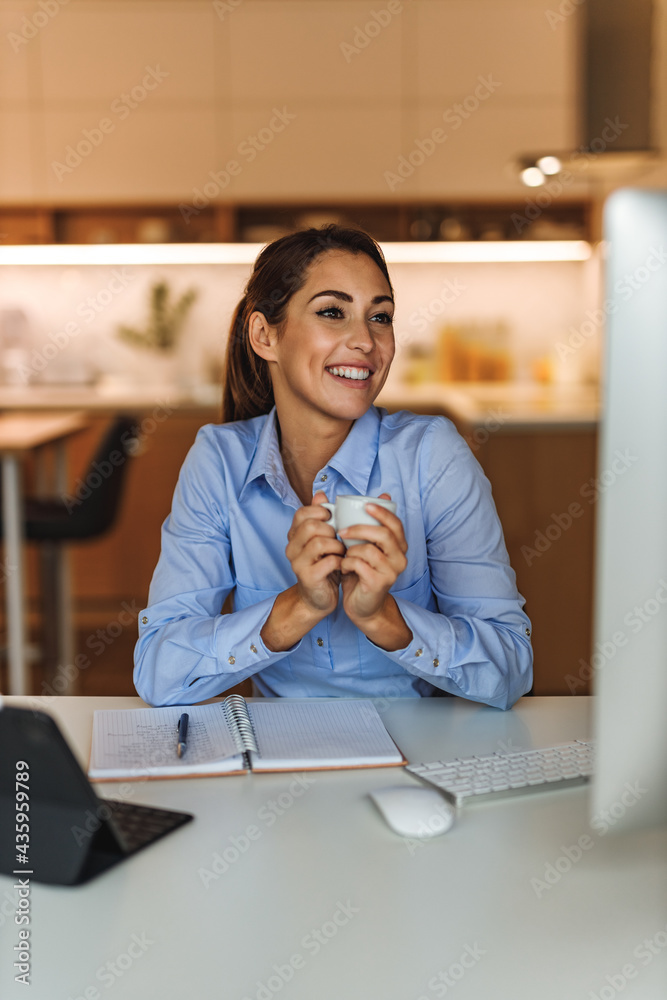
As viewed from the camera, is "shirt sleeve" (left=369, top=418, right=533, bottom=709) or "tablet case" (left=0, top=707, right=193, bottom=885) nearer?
"tablet case" (left=0, top=707, right=193, bottom=885)

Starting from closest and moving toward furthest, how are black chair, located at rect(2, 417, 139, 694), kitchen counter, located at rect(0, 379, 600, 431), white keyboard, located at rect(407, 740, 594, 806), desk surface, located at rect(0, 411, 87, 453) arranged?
white keyboard, located at rect(407, 740, 594, 806) → desk surface, located at rect(0, 411, 87, 453) → black chair, located at rect(2, 417, 139, 694) → kitchen counter, located at rect(0, 379, 600, 431)

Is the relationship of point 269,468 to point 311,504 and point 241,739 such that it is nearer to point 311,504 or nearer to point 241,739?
point 311,504

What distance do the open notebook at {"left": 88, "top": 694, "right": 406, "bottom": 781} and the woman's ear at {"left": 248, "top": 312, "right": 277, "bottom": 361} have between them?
61 cm

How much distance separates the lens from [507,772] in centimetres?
99

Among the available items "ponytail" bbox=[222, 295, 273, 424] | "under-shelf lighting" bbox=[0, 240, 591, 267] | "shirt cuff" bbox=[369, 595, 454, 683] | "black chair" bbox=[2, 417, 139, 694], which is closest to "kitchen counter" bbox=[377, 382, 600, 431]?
"under-shelf lighting" bbox=[0, 240, 591, 267]

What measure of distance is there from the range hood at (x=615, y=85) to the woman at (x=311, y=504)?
2038 millimetres

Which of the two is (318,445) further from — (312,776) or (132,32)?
(132,32)

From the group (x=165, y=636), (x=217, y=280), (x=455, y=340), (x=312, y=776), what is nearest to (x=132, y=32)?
(x=217, y=280)

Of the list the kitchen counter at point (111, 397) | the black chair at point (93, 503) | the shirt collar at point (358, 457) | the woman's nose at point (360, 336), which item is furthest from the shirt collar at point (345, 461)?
the kitchen counter at point (111, 397)

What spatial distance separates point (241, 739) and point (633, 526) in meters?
0.57

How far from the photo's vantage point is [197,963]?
0.69m

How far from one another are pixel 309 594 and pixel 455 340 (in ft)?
12.6

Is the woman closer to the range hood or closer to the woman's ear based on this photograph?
the woman's ear

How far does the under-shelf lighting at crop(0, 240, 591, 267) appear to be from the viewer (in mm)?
4883
